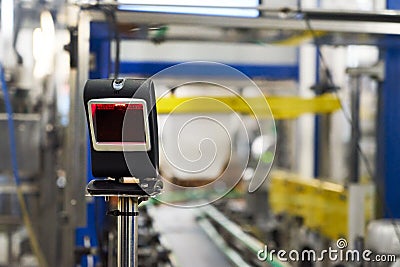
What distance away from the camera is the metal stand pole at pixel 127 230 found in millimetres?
1062

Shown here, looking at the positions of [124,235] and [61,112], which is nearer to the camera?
[124,235]

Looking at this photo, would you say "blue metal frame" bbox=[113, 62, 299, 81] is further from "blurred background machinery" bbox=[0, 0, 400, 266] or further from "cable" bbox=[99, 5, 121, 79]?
"cable" bbox=[99, 5, 121, 79]

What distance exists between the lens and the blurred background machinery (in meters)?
1.47

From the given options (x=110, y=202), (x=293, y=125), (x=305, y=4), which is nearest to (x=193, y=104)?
(x=305, y=4)

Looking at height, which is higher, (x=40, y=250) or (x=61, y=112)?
(x=61, y=112)

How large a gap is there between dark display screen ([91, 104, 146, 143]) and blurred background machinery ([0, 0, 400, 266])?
4.4 inches

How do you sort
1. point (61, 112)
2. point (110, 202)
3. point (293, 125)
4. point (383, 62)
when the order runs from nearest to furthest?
point (110, 202) < point (383, 62) < point (61, 112) < point (293, 125)

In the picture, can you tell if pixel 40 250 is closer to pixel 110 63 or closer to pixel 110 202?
pixel 110 63

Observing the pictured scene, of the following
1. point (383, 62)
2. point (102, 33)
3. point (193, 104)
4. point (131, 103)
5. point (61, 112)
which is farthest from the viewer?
point (61, 112)

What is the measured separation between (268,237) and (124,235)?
205 cm

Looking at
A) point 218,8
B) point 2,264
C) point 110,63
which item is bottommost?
point 2,264

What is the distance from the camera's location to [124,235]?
1.07 m

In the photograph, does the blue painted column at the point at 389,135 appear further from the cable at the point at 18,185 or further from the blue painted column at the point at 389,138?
the cable at the point at 18,185

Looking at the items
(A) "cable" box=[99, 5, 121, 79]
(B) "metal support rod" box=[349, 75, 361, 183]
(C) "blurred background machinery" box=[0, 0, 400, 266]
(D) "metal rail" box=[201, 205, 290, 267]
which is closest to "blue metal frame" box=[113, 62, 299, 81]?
(C) "blurred background machinery" box=[0, 0, 400, 266]
